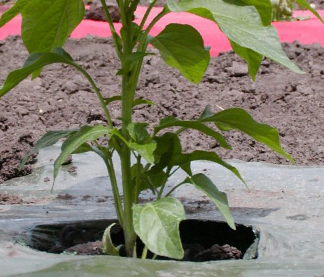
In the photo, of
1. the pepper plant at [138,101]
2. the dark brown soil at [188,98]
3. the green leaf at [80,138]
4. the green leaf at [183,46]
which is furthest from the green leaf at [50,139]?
the dark brown soil at [188,98]

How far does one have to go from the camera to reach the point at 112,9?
580 cm

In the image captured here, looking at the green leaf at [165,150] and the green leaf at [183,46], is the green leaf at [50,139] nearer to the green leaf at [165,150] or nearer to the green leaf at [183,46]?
the green leaf at [165,150]

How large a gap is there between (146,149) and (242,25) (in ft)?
1.31

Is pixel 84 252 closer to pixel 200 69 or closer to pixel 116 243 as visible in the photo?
pixel 116 243

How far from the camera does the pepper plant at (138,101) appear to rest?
1840 mm

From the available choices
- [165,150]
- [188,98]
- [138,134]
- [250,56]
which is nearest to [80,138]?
[138,134]

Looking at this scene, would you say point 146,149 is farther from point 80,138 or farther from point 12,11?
point 12,11

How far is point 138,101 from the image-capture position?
2223mm

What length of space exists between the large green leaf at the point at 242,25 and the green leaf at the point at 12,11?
1.78 feet

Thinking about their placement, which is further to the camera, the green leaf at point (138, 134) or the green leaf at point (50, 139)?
the green leaf at point (50, 139)

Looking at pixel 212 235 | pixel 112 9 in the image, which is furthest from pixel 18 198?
pixel 112 9

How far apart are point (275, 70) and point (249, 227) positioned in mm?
2884

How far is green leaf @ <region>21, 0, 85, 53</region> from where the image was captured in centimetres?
225

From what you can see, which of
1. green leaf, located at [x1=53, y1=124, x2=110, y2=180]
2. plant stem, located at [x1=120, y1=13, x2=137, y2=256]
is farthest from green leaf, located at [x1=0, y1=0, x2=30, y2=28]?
green leaf, located at [x1=53, y1=124, x2=110, y2=180]
